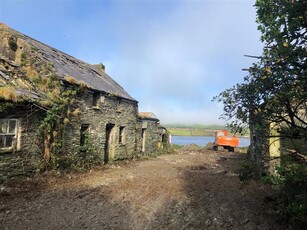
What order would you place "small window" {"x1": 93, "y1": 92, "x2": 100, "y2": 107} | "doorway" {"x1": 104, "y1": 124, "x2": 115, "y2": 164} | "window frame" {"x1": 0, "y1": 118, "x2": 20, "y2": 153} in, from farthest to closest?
"doorway" {"x1": 104, "y1": 124, "x2": 115, "y2": 164} → "small window" {"x1": 93, "y1": 92, "x2": 100, "y2": 107} → "window frame" {"x1": 0, "y1": 118, "x2": 20, "y2": 153}

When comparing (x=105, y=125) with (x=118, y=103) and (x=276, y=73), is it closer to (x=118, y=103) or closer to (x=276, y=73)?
(x=118, y=103)

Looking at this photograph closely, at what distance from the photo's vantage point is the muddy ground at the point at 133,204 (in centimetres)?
684

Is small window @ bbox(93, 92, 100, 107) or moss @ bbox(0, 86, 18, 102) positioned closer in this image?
moss @ bbox(0, 86, 18, 102)

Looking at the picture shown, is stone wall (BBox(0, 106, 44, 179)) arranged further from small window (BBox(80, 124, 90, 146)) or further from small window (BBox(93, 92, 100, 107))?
small window (BBox(93, 92, 100, 107))

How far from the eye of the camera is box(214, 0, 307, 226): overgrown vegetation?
336cm

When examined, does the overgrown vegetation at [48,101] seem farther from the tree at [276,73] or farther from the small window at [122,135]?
the tree at [276,73]

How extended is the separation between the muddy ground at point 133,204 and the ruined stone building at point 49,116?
1.17 metres

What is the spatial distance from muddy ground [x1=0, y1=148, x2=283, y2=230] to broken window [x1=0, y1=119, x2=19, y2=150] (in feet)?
4.75

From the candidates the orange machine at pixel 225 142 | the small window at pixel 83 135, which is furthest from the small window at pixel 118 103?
the orange machine at pixel 225 142

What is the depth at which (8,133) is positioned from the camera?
10250 millimetres

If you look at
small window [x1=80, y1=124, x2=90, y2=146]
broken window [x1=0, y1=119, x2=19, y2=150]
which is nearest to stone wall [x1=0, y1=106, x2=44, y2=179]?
broken window [x1=0, y1=119, x2=19, y2=150]

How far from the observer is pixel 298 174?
4.71 meters

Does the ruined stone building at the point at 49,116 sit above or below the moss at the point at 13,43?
below

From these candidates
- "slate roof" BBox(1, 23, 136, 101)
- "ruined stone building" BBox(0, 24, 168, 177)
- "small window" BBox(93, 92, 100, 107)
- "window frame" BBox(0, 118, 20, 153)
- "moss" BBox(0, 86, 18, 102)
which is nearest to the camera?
"moss" BBox(0, 86, 18, 102)
